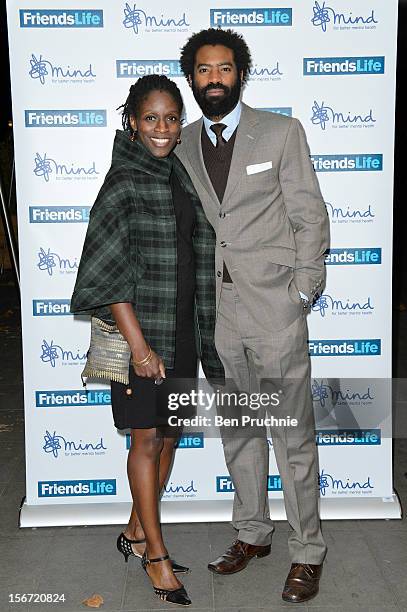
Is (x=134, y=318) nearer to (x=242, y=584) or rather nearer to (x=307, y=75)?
(x=242, y=584)

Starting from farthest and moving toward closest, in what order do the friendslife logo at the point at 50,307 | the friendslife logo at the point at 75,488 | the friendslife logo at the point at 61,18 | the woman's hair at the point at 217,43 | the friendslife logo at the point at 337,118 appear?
the friendslife logo at the point at 75,488 → the friendslife logo at the point at 50,307 → the friendslife logo at the point at 337,118 → the friendslife logo at the point at 61,18 → the woman's hair at the point at 217,43

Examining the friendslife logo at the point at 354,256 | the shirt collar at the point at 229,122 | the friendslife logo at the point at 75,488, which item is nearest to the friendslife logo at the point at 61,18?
the shirt collar at the point at 229,122

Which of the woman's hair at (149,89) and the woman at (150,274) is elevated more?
the woman's hair at (149,89)

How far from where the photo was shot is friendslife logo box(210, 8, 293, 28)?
3738 mm

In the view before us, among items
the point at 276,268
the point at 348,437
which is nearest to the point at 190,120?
the point at 276,268

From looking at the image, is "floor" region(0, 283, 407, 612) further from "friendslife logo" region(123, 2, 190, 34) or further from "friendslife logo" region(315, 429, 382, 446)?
"friendslife logo" region(123, 2, 190, 34)

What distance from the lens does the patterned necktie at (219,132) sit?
10.9 feet

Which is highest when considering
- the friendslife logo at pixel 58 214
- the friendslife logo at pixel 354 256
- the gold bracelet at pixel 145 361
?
the friendslife logo at pixel 58 214

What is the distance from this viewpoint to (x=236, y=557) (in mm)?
3514

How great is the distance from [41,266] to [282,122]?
1.39m

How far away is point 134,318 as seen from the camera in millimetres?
3078

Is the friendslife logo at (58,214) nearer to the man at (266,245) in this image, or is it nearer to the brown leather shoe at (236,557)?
the man at (266,245)

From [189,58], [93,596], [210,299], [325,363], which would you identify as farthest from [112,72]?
[93,596]

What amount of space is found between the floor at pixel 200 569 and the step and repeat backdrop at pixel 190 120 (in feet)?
0.53
